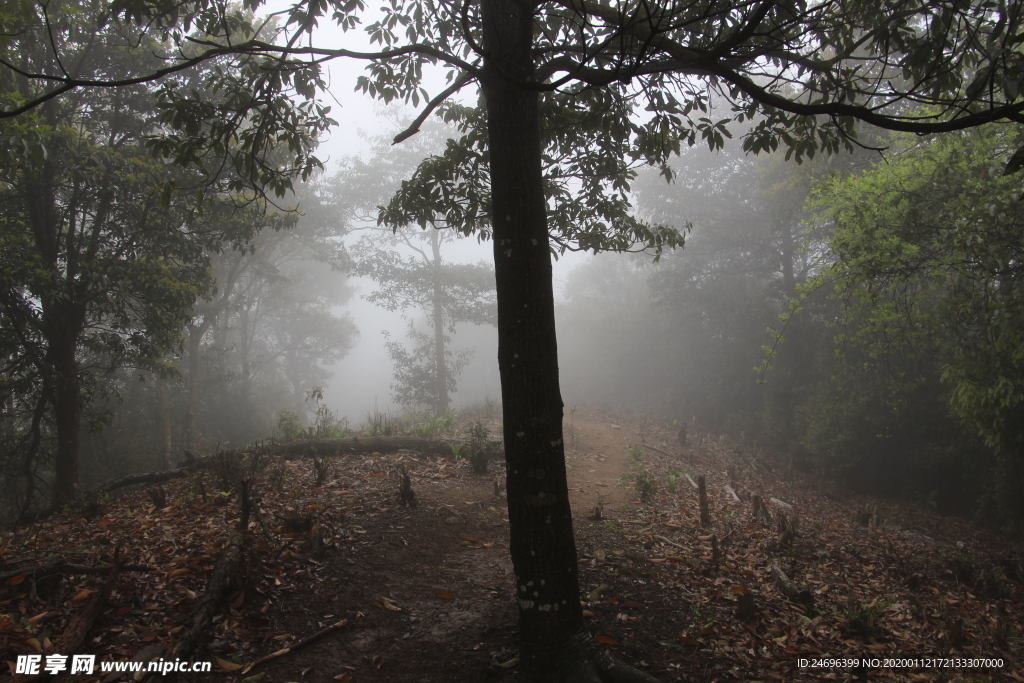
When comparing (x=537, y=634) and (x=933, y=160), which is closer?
(x=537, y=634)

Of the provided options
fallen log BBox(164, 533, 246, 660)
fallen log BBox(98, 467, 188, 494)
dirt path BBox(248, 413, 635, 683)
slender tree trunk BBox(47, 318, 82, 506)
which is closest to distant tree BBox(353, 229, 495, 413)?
slender tree trunk BBox(47, 318, 82, 506)

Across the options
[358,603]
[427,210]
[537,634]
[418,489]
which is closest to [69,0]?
[427,210]

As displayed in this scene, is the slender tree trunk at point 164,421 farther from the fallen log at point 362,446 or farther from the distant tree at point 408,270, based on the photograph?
the distant tree at point 408,270

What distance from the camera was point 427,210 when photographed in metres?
5.89

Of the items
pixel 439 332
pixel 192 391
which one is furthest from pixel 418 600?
pixel 439 332

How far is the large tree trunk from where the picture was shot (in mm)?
2971

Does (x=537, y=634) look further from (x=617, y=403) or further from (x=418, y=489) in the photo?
(x=617, y=403)

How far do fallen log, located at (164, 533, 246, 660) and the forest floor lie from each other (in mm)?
89

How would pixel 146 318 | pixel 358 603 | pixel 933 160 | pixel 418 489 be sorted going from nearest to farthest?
pixel 358 603
pixel 418 489
pixel 933 160
pixel 146 318

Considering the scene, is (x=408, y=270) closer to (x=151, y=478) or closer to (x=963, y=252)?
(x=151, y=478)

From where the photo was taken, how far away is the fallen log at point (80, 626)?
286 centimetres

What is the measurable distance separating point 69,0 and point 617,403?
923 inches

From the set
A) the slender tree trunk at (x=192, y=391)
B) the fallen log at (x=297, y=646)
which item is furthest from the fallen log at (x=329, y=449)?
the slender tree trunk at (x=192, y=391)

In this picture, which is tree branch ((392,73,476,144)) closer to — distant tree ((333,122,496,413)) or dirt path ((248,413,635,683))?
dirt path ((248,413,635,683))
